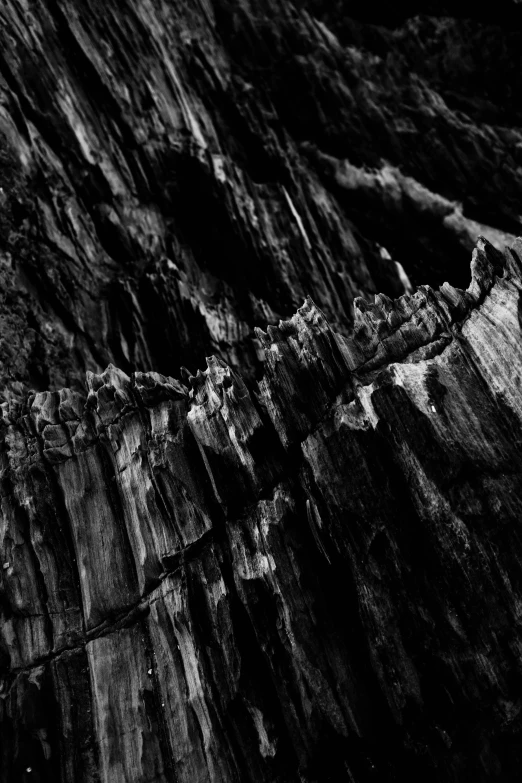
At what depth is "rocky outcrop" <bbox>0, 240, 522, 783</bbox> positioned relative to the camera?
14070 millimetres

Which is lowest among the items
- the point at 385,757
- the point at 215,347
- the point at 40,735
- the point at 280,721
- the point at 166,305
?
the point at 385,757

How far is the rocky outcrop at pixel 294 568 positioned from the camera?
14.1 m

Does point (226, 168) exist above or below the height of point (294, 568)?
above

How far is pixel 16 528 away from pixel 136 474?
3.45m

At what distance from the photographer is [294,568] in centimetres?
1529

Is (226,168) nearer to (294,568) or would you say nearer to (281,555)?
(281,555)

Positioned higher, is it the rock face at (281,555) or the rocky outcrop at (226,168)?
the rocky outcrop at (226,168)

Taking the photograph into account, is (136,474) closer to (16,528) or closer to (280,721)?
(16,528)

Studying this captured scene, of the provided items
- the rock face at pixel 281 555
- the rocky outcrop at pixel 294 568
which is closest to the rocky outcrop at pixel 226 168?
the rock face at pixel 281 555

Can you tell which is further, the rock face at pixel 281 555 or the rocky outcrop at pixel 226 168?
the rocky outcrop at pixel 226 168

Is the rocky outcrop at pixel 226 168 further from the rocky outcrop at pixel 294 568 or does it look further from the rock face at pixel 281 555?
the rocky outcrop at pixel 294 568

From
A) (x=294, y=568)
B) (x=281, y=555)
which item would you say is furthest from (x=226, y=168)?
(x=294, y=568)

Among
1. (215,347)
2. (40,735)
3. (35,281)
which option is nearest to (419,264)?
(215,347)

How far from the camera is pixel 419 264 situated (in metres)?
36.1
